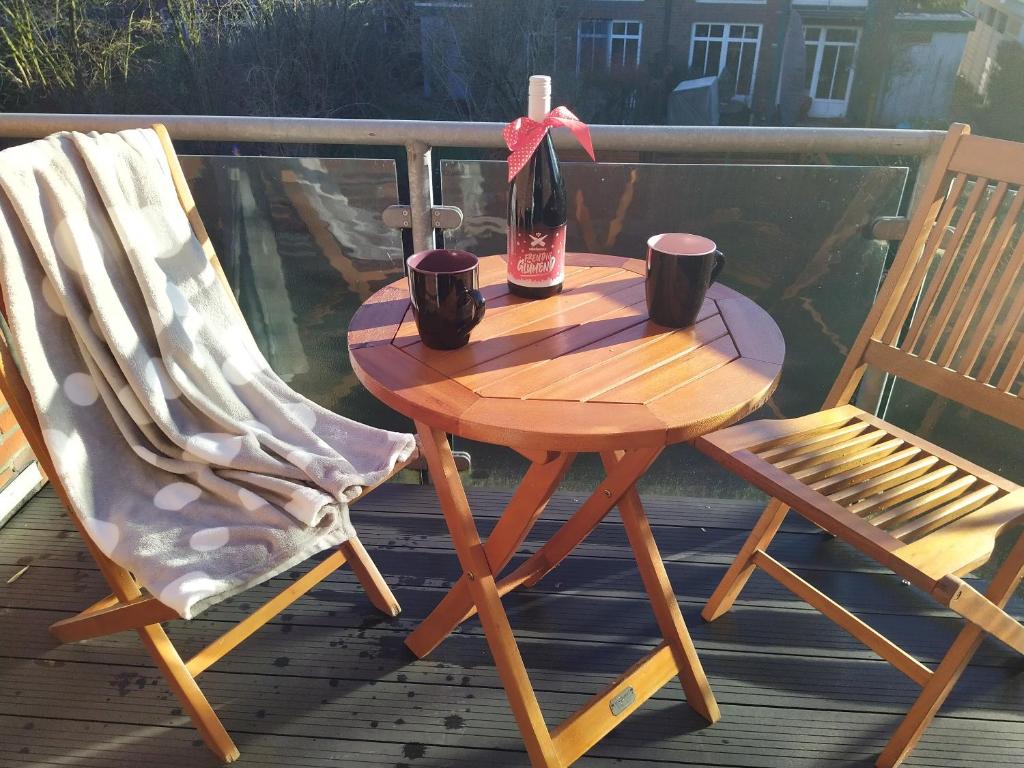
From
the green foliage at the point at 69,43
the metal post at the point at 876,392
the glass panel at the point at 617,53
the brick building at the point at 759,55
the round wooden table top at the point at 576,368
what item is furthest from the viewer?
the glass panel at the point at 617,53

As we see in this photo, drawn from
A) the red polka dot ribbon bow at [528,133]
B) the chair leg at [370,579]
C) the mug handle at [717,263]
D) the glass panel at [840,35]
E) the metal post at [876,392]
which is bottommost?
the glass panel at [840,35]

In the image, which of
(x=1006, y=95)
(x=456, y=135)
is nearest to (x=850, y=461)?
(x=456, y=135)

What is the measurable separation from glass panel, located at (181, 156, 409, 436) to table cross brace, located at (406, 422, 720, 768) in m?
0.95

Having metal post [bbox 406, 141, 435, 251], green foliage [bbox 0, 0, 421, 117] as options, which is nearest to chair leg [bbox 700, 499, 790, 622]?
metal post [bbox 406, 141, 435, 251]

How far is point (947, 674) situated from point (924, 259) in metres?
0.92

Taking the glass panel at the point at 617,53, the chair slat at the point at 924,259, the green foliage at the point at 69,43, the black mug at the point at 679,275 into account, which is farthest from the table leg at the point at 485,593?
the glass panel at the point at 617,53

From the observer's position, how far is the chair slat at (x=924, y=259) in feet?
5.71

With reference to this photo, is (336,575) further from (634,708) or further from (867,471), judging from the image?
(867,471)

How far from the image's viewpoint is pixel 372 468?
5.32 ft

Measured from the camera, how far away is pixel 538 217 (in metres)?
1.49

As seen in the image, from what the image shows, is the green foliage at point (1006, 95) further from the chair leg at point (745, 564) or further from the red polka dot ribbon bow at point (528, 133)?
the red polka dot ribbon bow at point (528, 133)

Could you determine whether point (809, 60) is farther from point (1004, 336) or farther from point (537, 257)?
point (537, 257)

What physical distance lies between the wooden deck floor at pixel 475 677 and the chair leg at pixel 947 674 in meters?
0.06

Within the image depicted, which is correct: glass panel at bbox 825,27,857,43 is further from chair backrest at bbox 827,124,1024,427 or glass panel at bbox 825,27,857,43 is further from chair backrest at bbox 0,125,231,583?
chair backrest at bbox 0,125,231,583
